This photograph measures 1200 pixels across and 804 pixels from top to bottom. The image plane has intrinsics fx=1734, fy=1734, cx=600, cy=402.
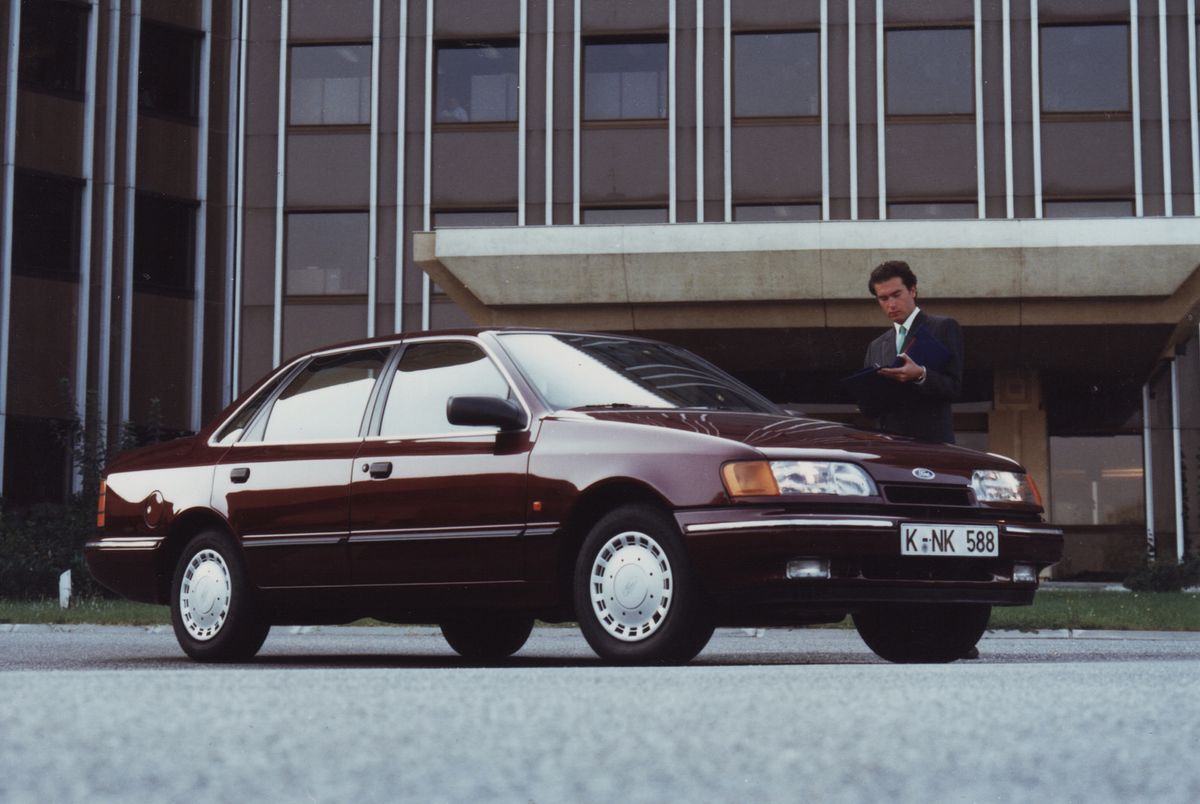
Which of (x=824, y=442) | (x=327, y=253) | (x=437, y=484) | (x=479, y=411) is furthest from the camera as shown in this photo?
(x=327, y=253)

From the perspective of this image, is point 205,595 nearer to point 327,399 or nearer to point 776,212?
point 327,399

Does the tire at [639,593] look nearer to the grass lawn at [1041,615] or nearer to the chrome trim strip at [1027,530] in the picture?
the chrome trim strip at [1027,530]

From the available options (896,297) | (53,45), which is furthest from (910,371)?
(53,45)

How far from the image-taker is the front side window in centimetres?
851

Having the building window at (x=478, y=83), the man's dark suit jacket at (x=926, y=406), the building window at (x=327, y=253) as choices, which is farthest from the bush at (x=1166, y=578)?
the man's dark suit jacket at (x=926, y=406)

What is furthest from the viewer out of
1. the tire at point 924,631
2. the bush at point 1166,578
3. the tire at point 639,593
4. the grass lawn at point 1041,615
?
the bush at point 1166,578

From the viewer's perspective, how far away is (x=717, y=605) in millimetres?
6859

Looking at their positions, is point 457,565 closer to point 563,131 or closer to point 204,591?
point 204,591

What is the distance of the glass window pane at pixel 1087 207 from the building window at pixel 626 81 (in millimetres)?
6877

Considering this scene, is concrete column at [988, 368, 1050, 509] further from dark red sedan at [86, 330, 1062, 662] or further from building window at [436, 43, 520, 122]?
dark red sedan at [86, 330, 1062, 662]

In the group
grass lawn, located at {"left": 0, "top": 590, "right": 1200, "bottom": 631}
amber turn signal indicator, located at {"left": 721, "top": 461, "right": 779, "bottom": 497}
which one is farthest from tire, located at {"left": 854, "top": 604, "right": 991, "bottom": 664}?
grass lawn, located at {"left": 0, "top": 590, "right": 1200, "bottom": 631}

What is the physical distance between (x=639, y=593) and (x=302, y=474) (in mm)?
2281

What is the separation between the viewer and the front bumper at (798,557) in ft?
22.3

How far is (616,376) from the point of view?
8.01 m
